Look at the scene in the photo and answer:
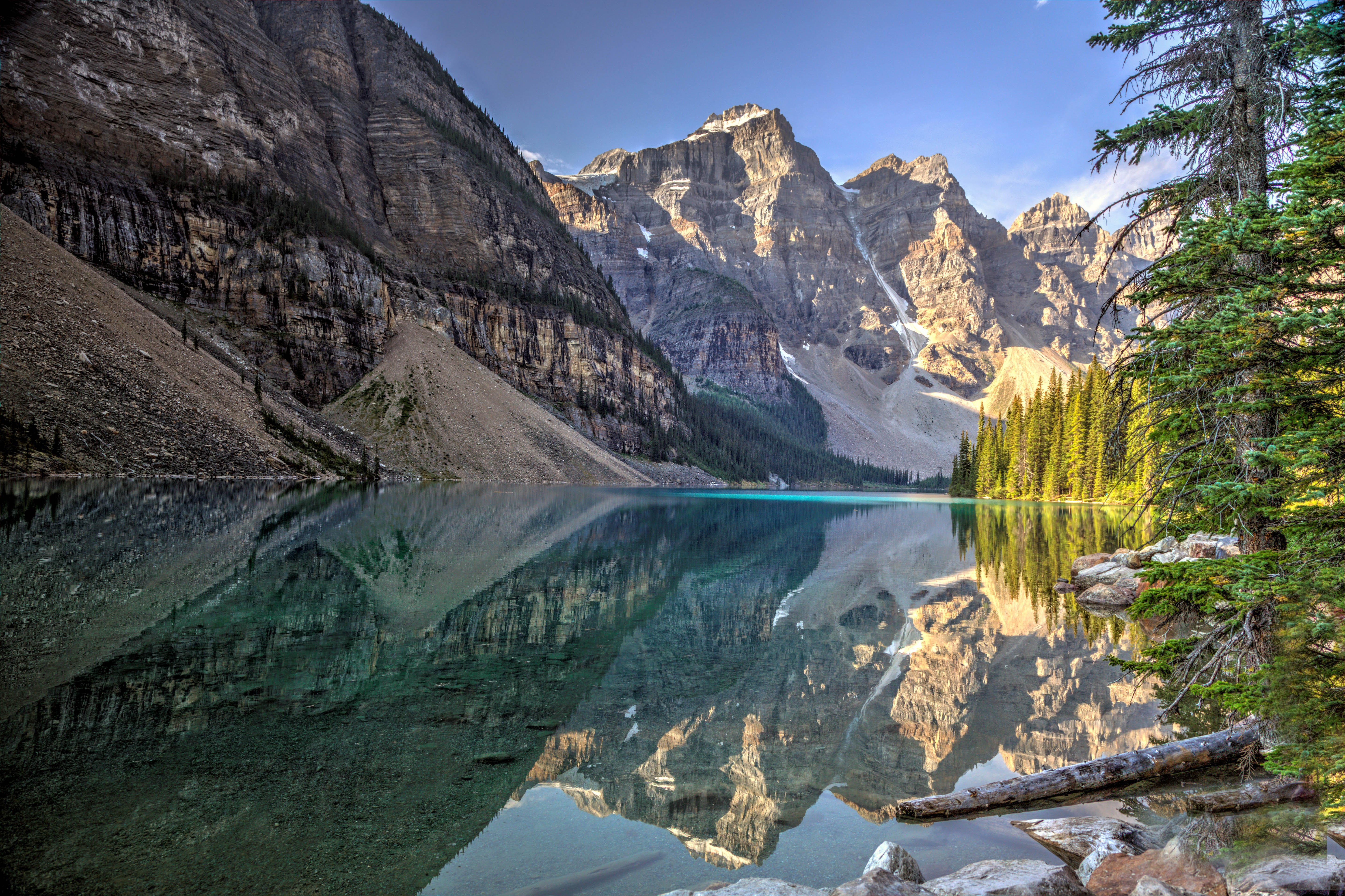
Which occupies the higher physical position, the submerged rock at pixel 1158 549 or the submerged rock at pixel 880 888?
the submerged rock at pixel 1158 549

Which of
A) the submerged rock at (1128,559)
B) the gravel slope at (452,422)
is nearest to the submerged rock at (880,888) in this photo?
the submerged rock at (1128,559)

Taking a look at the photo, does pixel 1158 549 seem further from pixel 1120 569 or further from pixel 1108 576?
pixel 1108 576

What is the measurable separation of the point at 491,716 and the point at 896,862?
18.2ft

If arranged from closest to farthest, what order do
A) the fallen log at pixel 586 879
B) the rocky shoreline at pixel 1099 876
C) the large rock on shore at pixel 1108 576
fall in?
the rocky shoreline at pixel 1099 876 < the fallen log at pixel 586 879 < the large rock on shore at pixel 1108 576

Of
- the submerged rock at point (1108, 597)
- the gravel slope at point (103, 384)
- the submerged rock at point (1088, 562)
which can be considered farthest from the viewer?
the gravel slope at point (103, 384)

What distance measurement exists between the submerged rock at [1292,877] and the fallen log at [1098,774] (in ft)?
8.13

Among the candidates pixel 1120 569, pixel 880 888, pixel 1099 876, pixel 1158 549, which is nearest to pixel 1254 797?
pixel 1099 876

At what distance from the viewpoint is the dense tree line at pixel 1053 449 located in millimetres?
65500

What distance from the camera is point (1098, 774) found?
23.3 ft

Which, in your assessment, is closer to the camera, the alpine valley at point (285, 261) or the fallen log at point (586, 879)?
the fallen log at point (586, 879)

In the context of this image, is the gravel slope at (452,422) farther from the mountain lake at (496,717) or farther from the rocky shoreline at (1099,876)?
the rocky shoreline at (1099,876)

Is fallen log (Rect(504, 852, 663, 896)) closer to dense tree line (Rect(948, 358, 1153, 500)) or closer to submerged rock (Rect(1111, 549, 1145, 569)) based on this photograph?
submerged rock (Rect(1111, 549, 1145, 569))

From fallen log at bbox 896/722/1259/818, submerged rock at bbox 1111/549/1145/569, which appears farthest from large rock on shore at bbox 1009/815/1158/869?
submerged rock at bbox 1111/549/1145/569

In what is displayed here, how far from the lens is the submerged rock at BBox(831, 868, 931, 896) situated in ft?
14.2
